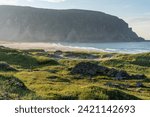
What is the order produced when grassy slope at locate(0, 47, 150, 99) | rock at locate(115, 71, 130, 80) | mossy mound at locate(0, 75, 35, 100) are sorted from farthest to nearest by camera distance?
rock at locate(115, 71, 130, 80)
grassy slope at locate(0, 47, 150, 99)
mossy mound at locate(0, 75, 35, 100)

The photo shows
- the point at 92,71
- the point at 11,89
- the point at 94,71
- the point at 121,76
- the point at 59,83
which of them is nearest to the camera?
the point at 11,89

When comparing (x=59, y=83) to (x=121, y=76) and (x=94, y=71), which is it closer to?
(x=94, y=71)

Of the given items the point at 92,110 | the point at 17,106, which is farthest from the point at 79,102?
the point at 17,106

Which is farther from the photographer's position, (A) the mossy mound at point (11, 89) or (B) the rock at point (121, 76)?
(B) the rock at point (121, 76)

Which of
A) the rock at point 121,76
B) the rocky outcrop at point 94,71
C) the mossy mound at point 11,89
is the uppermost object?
the mossy mound at point 11,89

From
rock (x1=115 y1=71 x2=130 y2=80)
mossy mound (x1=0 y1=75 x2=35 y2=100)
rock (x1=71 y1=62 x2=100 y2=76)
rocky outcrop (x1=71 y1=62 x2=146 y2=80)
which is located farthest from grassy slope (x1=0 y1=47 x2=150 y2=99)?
rock (x1=115 y1=71 x2=130 y2=80)

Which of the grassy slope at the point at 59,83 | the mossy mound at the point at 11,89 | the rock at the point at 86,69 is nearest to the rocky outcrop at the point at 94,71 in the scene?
the rock at the point at 86,69

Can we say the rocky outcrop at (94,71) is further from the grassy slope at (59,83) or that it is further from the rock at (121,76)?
the grassy slope at (59,83)

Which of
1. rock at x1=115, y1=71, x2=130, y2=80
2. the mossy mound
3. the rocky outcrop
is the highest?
the mossy mound

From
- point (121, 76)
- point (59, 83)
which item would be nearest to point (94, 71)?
point (121, 76)

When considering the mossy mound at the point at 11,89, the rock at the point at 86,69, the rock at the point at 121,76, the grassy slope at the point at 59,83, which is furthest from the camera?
the rock at the point at 86,69

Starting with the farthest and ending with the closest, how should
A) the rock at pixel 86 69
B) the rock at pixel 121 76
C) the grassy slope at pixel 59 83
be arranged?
the rock at pixel 86 69 → the rock at pixel 121 76 → the grassy slope at pixel 59 83

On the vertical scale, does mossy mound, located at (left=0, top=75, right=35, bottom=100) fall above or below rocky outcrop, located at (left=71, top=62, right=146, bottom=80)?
above

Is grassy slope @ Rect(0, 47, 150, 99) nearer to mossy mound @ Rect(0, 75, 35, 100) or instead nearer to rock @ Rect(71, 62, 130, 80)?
mossy mound @ Rect(0, 75, 35, 100)
